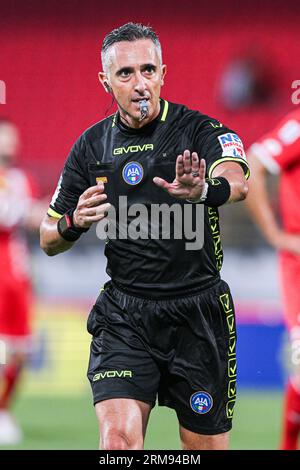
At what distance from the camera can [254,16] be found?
16922mm

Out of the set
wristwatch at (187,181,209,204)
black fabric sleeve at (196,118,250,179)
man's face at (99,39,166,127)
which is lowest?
wristwatch at (187,181,209,204)

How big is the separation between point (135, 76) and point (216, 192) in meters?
0.70

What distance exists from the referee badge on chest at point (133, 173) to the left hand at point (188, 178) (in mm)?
573

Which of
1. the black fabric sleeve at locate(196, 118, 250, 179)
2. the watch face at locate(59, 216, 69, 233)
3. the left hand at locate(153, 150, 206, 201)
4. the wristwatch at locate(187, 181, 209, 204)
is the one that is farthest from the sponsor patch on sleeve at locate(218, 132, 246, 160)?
the watch face at locate(59, 216, 69, 233)

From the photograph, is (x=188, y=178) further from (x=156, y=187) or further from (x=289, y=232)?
(x=289, y=232)

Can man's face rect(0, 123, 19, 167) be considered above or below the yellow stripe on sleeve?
above

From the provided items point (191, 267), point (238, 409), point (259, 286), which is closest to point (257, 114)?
point (259, 286)

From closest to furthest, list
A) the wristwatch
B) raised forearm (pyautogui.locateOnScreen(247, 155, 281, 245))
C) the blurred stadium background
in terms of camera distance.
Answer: the wristwatch < raised forearm (pyautogui.locateOnScreen(247, 155, 281, 245)) < the blurred stadium background

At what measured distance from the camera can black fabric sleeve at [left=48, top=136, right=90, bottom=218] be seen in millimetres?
4711

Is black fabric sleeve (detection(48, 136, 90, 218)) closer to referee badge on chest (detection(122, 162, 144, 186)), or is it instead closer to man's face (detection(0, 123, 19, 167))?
referee badge on chest (detection(122, 162, 144, 186))

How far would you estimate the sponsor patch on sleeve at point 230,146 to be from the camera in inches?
175

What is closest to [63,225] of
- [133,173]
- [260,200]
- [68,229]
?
[68,229]

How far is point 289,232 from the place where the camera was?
21.1 ft

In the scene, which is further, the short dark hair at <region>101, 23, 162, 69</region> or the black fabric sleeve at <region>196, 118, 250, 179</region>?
the short dark hair at <region>101, 23, 162, 69</region>
